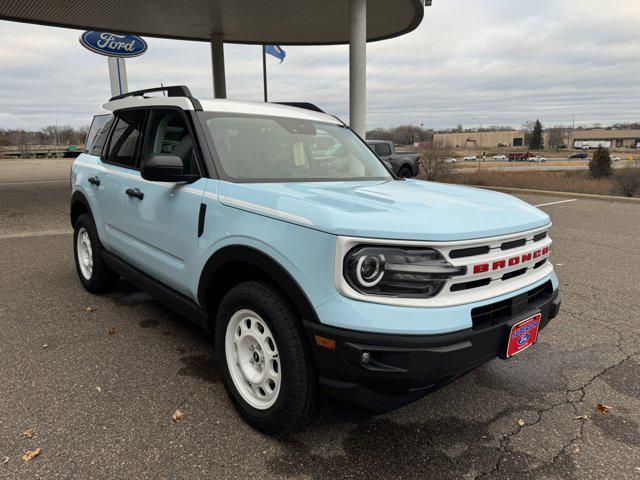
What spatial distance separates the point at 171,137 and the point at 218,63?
15.8 m

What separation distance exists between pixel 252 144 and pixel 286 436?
1873mm

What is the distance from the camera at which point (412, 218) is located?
222 centimetres

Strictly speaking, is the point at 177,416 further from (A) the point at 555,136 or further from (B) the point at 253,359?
(A) the point at 555,136

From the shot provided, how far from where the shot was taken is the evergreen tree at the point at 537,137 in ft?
373

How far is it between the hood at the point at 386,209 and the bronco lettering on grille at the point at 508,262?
0.46 feet

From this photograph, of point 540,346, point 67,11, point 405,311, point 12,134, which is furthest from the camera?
point 12,134

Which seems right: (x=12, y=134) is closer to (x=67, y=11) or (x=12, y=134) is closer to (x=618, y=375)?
(x=67, y=11)

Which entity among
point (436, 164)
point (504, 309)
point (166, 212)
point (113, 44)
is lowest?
point (504, 309)

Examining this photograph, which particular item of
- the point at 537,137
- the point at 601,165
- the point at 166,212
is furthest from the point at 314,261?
the point at 537,137

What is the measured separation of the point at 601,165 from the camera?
98.9 feet

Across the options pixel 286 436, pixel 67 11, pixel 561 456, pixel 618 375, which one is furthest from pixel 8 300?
pixel 67 11

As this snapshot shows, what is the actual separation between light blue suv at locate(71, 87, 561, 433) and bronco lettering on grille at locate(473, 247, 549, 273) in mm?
10

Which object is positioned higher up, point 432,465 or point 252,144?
point 252,144

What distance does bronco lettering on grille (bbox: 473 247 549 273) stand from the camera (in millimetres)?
2249
